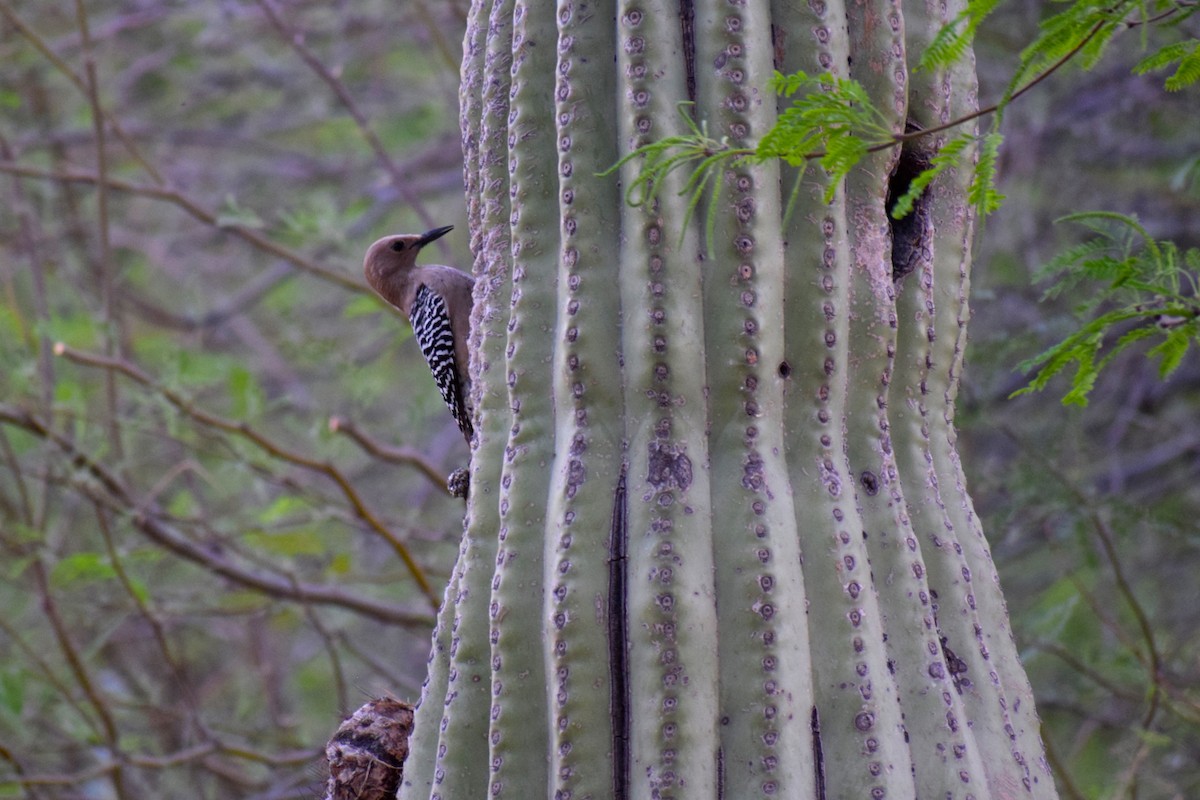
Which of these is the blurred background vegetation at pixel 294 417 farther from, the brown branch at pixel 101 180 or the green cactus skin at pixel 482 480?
the green cactus skin at pixel 482 480

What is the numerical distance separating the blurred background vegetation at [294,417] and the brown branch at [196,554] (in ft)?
0.06

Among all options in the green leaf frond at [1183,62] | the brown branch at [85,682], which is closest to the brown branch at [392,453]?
the brown branch at [85,682]

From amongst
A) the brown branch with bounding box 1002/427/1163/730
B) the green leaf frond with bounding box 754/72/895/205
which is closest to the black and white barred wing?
the green leaf frond with bounding box 754/72/895/205

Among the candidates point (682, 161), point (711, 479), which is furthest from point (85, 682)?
point (682, 161)

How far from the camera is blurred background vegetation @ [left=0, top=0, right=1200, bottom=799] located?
14.5 ft

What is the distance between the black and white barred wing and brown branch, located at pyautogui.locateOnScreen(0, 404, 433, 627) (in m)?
1.39

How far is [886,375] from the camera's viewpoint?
209 centimetres

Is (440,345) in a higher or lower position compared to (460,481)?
higher

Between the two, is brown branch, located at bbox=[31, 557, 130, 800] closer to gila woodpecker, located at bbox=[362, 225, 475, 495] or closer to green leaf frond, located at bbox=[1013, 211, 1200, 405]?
gila woodpecker, located at bbox=[362, 225, 475, 495]

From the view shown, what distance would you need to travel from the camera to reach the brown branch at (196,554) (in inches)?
172

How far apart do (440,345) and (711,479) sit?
1.39 metres

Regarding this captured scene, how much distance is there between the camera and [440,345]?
321 cm

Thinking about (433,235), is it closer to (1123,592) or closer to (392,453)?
(392,453)

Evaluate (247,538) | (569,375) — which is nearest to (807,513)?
(569,375)
